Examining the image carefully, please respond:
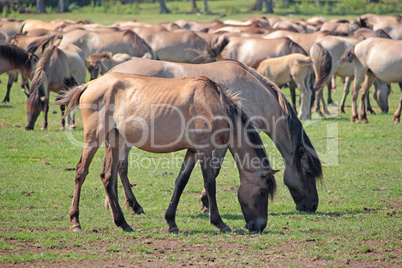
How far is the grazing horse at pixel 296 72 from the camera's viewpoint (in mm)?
15445

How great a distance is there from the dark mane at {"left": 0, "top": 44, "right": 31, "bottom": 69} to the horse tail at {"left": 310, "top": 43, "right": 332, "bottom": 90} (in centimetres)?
875

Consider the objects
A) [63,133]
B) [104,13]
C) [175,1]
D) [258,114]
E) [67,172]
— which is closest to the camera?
[258,114]

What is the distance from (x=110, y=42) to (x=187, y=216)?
553 inches

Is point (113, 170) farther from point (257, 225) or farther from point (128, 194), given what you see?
point (257, 225)

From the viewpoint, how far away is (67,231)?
6.17 m

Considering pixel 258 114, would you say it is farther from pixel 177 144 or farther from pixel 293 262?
pixel 293 262

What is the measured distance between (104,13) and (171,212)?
151ft

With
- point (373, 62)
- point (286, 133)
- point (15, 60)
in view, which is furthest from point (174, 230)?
point (373, 62)

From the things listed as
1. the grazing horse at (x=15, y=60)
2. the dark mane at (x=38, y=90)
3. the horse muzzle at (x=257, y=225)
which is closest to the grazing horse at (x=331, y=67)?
the dark mane at (x=38, y=90)

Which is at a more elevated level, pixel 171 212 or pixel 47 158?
pixel 171 212

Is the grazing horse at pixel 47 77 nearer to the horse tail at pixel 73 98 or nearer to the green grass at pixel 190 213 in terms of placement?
the green grass at pixel 190 213

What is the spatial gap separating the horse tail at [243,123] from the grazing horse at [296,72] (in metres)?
9.46

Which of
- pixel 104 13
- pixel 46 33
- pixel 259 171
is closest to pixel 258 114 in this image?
pixel 259 171

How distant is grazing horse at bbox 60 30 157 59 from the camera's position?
19734mm
